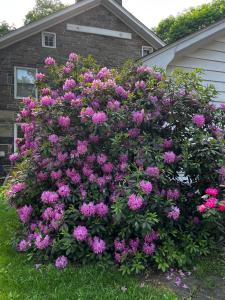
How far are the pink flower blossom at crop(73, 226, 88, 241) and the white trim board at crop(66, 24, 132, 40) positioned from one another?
14628 millimetres

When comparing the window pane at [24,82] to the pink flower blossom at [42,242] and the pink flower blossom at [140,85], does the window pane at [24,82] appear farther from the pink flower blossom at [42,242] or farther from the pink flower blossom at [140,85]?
the pink flower blossom at [42,242]

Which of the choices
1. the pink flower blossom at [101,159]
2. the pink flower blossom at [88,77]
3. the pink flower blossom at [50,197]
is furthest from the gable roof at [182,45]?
the pink flower blossom at [50,197]

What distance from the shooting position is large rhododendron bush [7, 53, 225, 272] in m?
4.38

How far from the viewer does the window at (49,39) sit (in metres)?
17.2

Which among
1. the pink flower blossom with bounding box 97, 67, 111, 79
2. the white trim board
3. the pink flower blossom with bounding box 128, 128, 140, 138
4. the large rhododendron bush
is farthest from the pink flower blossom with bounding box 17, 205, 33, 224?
the white trim board

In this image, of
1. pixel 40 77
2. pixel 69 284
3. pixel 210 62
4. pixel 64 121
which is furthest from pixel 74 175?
pixel 210 62

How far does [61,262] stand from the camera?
4.43 metres

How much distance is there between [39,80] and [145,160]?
2381 mm

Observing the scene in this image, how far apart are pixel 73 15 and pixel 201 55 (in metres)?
11.2

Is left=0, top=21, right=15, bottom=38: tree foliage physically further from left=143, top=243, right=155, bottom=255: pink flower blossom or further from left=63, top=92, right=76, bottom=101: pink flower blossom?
left=143, top=243, right=155, bottom=255: pink flower blossom

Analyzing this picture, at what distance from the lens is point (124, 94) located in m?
5.18

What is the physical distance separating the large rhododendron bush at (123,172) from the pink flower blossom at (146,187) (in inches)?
0.4

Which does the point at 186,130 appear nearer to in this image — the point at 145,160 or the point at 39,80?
the point at 145,160

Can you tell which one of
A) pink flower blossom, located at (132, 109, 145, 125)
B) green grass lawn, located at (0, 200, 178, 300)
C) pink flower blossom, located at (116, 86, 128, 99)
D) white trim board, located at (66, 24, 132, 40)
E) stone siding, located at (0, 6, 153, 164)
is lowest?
green grass lawn, located at (0, 200, 178, 300)
